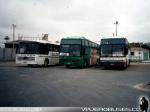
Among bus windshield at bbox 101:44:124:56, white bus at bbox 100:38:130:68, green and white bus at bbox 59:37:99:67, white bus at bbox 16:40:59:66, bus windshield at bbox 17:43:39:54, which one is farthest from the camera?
bus windshield at bbox 17:43:39:54

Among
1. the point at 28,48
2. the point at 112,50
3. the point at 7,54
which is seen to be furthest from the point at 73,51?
the point at 7,54

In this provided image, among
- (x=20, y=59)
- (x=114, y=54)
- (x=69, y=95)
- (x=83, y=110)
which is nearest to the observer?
(x=83, y=110)

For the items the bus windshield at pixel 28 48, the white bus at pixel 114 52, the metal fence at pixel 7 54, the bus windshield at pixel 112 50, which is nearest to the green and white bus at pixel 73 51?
the white bus at pixel 114 52

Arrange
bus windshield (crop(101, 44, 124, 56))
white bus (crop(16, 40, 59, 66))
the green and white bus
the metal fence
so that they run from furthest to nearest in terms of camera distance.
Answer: the metal fence, white bus (crop(16, 40, 59, 66)), the green and white bus, bus windshield (crop(101, 44, 124, 56))

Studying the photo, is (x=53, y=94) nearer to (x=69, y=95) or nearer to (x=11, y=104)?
(x=69, y=95)

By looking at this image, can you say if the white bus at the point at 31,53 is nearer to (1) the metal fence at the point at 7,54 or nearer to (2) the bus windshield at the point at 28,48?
(2) the bus windshield at the point at 28,48

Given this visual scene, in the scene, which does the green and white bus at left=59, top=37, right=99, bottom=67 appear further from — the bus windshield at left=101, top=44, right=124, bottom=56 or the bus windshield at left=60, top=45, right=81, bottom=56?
the bus windshield at left=101, top=44, right=124, bottom=56

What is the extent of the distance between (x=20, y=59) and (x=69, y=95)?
1702 cm

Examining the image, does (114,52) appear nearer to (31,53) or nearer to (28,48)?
(31,53)

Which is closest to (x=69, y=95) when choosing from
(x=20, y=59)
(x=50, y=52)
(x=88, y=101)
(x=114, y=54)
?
(x=88, y=101)

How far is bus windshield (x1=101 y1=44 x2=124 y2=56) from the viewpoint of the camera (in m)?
22.2

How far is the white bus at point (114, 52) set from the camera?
72.0 ft

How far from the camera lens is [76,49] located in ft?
77.2

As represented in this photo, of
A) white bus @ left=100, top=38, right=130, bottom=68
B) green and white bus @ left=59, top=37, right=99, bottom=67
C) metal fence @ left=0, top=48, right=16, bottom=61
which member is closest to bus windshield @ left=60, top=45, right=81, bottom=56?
green and white bus @ left=59, top=37, right=99, bottom=67
